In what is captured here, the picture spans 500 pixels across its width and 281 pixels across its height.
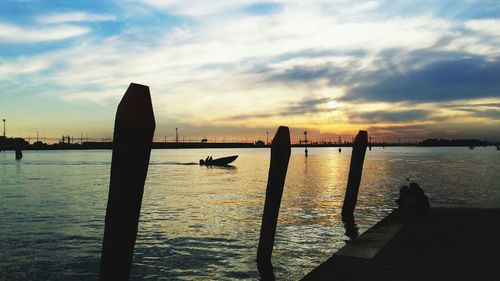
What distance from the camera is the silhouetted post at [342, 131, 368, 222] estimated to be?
17438 millimetres

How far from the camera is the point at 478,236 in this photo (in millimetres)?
10445

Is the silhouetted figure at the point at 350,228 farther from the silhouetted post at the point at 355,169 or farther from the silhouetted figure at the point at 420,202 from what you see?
the silhouetted figure at the point at 420,202

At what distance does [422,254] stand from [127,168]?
6.54 meters

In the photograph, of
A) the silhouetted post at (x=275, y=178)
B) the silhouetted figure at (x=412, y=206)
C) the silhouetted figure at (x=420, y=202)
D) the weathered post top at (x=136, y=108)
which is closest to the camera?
the weathered post top at (x=136, y=108)

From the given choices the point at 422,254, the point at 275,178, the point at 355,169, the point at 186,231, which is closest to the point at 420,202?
the point at 355,169

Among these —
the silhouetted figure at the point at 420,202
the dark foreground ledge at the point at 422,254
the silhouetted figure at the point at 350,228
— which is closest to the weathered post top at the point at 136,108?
the dark foreground ledge at the point at 422,254

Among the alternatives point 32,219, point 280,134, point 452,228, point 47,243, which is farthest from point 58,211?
point 452,228

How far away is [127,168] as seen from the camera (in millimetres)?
5133

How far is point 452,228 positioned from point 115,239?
387 inches

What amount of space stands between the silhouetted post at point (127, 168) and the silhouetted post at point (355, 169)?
1300 cm

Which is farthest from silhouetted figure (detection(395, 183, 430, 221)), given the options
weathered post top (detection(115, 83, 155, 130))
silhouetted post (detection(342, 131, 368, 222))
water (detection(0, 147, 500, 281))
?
weathered post top (detection(115, 83, 155, 130))

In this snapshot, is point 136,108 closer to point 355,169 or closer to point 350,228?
point 355,169

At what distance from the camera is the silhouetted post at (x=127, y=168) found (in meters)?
5.08

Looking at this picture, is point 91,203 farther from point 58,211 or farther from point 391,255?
point 391,255
